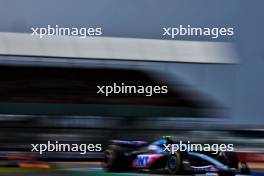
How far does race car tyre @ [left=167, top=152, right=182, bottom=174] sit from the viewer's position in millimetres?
2828

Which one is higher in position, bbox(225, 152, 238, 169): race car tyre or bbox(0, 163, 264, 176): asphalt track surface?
bbox(225, 152, 238, 169): race car tyre

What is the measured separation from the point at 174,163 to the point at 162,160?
7cm

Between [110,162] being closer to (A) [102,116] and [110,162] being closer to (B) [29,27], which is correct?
(A) [102,116]

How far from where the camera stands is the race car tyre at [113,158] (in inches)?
110

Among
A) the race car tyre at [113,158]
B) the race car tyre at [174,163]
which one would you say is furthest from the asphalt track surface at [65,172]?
the race car tyre at [174,163]

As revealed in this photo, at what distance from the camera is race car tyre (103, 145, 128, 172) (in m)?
2.80

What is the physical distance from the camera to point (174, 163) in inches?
112

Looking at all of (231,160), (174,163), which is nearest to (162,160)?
(174,163)

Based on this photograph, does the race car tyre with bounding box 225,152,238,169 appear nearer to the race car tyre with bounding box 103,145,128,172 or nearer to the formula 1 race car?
the formula 1 race car

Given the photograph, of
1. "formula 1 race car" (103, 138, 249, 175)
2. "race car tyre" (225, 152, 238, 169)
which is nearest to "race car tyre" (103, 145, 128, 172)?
"formula 1 race car" (103, 138, 249, 175)

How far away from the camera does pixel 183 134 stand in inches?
109

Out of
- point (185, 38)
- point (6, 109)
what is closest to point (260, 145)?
point (185, 38)

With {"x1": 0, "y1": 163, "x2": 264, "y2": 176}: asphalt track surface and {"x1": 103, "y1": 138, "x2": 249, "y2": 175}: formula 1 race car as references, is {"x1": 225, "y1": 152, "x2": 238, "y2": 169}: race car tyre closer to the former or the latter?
{"x1": 103, "y1": 138, "x2": 249, "y2": 175}: formula 1 race car

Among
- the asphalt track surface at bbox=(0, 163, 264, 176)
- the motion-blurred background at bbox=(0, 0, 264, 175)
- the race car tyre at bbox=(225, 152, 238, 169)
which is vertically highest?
the motion-blurred background at bbox=(0, 0, 264, 175)
